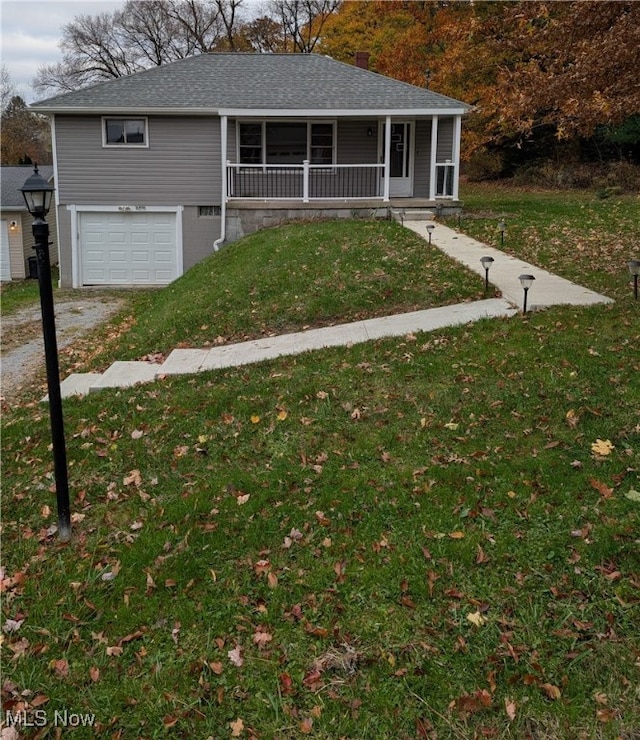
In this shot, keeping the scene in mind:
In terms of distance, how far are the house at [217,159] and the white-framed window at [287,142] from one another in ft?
0.09

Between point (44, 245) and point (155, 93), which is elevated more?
point (155, 93)

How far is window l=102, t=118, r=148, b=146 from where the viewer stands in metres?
17.0

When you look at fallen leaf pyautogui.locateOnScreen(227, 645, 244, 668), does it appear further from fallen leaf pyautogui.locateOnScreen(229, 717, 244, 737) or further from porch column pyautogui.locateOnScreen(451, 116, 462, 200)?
porch column pyautogui.locateOnScreen(451, 116, 462, 200)

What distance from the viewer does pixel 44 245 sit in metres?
4.02

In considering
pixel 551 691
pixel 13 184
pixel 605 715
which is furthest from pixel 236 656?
pixel 13 184

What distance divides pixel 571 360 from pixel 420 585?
10.3 feet

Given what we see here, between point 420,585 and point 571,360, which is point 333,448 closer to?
point 420,585

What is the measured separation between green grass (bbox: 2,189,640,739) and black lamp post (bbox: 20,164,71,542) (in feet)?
0.80

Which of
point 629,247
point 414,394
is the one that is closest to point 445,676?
point 414,394

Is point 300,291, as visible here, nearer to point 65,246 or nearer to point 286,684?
point 286,684

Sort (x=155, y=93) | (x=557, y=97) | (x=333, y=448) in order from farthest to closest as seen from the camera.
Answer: (x=155, y=93)
(x=557, y=97)
(x=333, y=448)

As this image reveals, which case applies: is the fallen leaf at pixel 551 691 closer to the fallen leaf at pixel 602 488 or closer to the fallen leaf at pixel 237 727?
the fallen leaf at pixel 237 727

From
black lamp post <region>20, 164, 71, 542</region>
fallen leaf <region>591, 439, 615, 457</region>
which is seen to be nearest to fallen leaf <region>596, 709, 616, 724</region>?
fallen leaf <region>591, 439, 615, 457</region>

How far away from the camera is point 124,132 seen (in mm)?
17078
